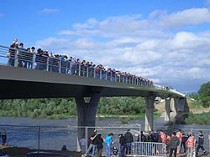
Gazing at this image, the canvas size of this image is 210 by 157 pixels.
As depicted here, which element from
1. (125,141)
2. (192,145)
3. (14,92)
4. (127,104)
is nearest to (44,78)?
(14,92)

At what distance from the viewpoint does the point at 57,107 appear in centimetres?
11619

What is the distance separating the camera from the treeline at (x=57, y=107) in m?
113

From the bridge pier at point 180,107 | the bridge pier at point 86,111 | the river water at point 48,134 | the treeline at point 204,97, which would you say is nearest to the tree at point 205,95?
the treeline at point 204,97

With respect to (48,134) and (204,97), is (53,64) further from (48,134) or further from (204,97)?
(204,97)

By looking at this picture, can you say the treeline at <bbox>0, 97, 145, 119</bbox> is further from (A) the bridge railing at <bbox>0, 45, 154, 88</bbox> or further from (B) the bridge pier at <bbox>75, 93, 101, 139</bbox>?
(A) the bridge railing at <bbox>0, 45, 154, 88</bbox>

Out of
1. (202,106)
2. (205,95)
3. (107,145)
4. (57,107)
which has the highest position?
(205,95)

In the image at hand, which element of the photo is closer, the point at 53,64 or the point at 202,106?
the point at 53,64

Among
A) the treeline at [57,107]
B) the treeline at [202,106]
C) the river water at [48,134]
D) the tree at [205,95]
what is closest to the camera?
the river water at [48,134]

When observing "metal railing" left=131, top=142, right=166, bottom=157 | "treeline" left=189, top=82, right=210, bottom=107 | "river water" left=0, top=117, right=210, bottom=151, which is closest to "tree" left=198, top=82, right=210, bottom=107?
"treeline" left=189, top=82, right=210, bottom=107

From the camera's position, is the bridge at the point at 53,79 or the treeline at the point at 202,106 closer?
the bridge at the point at 53,79

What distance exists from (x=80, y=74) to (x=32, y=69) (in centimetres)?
862

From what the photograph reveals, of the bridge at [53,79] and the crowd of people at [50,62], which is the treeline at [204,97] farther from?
the crowd of people at [50,62]

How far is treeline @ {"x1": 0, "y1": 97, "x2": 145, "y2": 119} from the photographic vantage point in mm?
113062

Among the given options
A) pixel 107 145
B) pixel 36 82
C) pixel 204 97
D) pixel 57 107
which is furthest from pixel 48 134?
pixel 204 97
